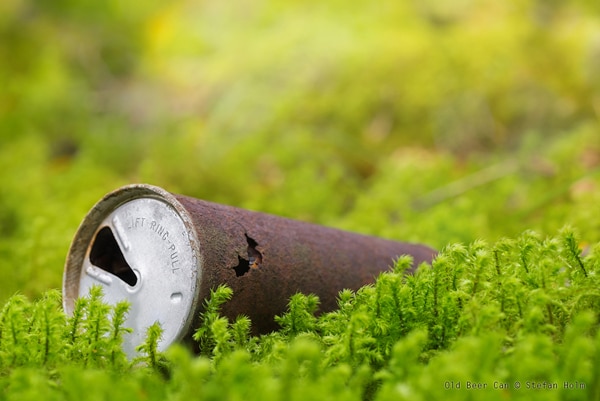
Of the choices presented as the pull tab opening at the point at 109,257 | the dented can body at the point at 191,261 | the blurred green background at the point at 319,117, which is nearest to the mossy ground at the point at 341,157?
the blurred green background at the point at 319,117

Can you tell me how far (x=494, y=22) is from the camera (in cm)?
760

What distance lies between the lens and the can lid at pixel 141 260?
2096mm

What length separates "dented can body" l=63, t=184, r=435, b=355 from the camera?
211cm

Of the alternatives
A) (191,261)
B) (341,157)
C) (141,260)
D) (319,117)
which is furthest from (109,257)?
(319,117)

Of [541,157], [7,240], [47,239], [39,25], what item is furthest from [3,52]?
[541,157]

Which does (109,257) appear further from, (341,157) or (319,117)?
(319,117)

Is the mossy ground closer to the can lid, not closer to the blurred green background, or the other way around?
the blurred green background

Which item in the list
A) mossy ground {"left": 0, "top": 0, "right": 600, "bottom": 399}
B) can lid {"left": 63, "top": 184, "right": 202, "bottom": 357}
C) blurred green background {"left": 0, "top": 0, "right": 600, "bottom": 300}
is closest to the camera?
mossy ground {"left": 0, "top": 0, "right": 600, "bottom": 399}

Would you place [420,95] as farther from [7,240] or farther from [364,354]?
[364,354]

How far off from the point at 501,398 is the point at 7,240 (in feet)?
14.2

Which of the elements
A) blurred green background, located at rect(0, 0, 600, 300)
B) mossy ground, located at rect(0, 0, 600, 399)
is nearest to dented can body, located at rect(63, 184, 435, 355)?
mossy ground, located at rect(0, 0, 600, 399)

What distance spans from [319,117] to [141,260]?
5260 mm

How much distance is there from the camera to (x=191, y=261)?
6.86ft

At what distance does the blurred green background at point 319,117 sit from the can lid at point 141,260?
1.12 m
